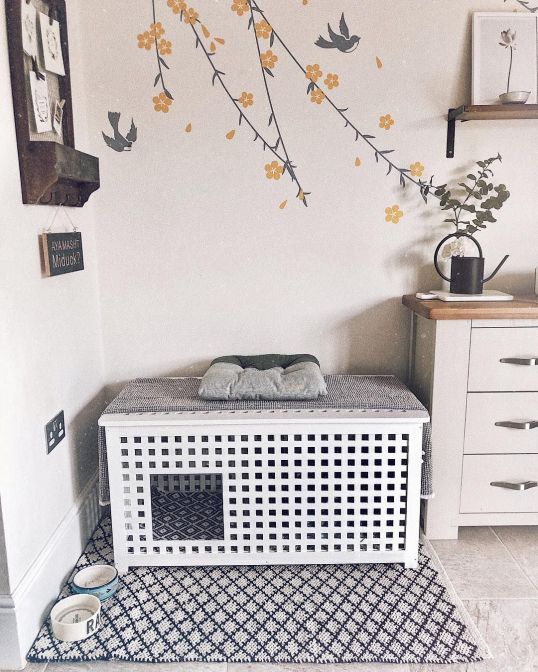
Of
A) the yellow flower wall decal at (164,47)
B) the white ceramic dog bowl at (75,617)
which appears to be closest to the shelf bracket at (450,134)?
the yellow flower wall decal at (164,47)

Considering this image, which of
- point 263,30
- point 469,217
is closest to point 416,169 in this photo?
point 469,217

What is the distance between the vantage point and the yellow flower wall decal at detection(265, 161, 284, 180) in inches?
90.3

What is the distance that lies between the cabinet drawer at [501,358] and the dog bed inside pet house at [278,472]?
0.26 m

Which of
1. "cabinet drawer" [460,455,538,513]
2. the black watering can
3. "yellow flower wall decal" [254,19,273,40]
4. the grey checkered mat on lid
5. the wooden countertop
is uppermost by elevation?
"yellow flower wall decal" [254,19,273,40]

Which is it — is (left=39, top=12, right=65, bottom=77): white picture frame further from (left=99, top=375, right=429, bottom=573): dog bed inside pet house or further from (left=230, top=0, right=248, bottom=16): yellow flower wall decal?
(left=99, top=375, right=429, bottom=573): dog bed inside pet house

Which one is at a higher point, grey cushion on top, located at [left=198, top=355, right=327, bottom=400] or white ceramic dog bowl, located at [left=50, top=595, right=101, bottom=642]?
grey cushion on top, located at [left=198, top=355, right=327, bottom=400]

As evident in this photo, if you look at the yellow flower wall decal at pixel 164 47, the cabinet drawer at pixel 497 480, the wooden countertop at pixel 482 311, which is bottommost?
the cabinet drawer at pixel 497 480

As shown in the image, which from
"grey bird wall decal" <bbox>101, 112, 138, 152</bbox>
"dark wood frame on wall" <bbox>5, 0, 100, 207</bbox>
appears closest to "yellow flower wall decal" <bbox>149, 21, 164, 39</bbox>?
"grey bird wall decal" <bbox>101, 112, 138, 152</bbox>

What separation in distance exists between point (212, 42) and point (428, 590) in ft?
6.73

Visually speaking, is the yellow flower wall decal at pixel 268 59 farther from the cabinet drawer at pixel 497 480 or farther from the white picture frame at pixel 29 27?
the cabinet drawer at pixel 497 480

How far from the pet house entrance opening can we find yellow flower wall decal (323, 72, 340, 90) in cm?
157

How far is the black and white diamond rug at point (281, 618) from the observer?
1611 mm

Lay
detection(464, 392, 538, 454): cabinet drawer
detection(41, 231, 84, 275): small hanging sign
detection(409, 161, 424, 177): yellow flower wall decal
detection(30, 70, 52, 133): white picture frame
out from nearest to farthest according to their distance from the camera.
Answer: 1. detection(30, 70, 52, 133): white picture frame
2. detection(41, 231, 84, 275): small hanging sign
3. detection(464, 392, 538, 454): cabinet drawer
4. detection(409, 161, 424, 177): yellow flower wall decal

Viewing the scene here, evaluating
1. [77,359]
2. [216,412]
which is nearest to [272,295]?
[216,412]
